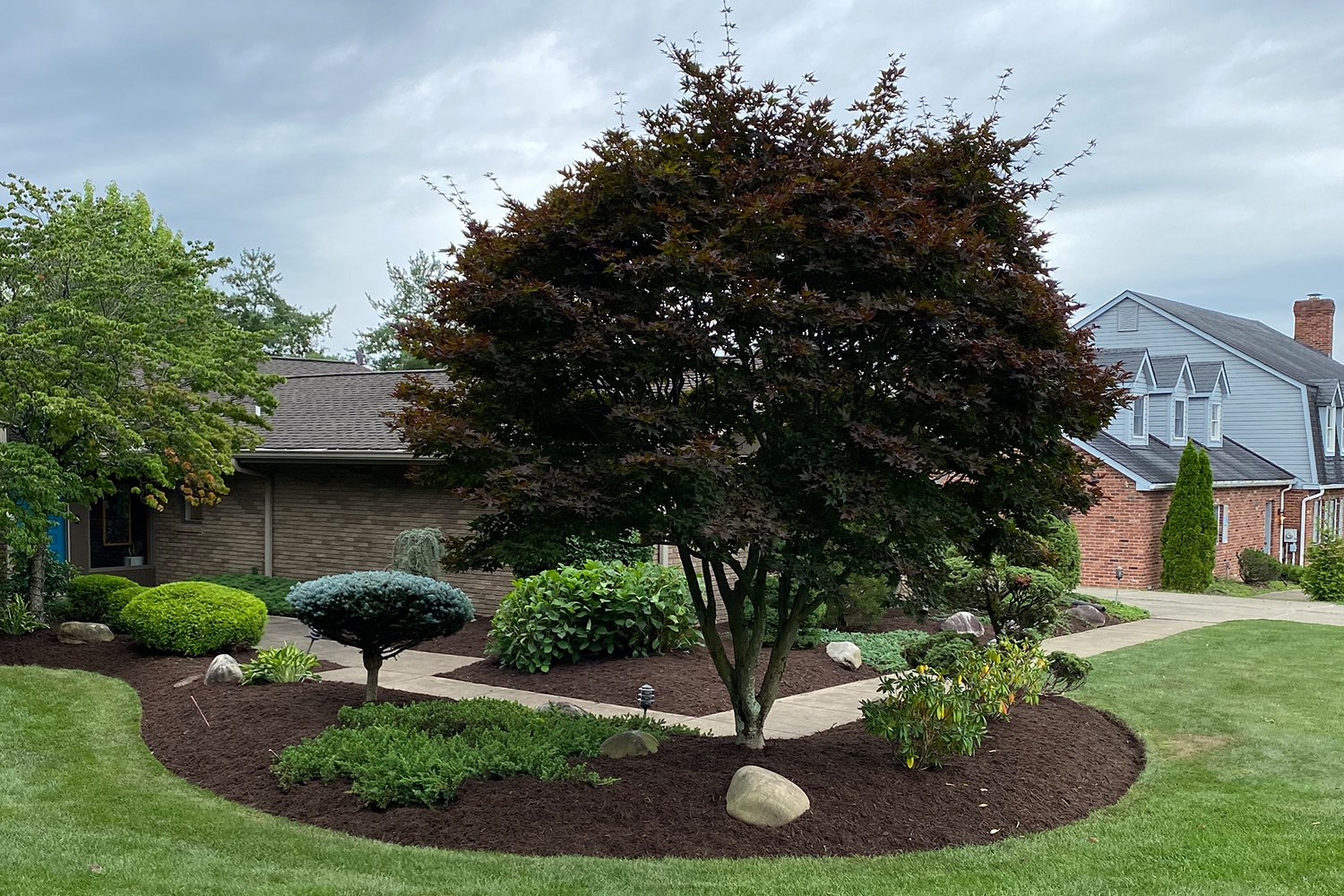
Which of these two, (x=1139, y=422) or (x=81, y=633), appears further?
(x=1139, y=422)

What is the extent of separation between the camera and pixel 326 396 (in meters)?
20.0

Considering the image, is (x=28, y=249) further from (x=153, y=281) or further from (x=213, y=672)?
(x=213, y=672)

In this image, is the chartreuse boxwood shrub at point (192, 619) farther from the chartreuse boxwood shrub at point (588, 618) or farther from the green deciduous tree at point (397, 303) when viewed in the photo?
the green deciduous tree at point (397, 303)

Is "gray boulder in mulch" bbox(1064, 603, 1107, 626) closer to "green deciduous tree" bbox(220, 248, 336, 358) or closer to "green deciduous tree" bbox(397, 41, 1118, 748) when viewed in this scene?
"green deciduous tree" bbox(397, 41, 1118, 748)

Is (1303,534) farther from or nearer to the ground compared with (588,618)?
nearer to the ground

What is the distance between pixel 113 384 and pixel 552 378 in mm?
7859

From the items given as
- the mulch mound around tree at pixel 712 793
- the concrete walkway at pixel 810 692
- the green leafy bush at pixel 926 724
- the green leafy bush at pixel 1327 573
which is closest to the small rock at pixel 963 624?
the concrete walkway at pixel 810 692

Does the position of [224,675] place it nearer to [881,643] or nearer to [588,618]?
[588,618]

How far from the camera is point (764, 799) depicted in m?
6.20

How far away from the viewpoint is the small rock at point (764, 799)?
614 centimetres

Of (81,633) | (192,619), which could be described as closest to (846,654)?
(192,619)

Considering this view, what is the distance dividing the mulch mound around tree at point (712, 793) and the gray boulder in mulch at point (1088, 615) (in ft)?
24.3

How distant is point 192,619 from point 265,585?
16.4ft

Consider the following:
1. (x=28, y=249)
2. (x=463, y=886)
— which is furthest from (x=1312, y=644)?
(x=28, y=249)
